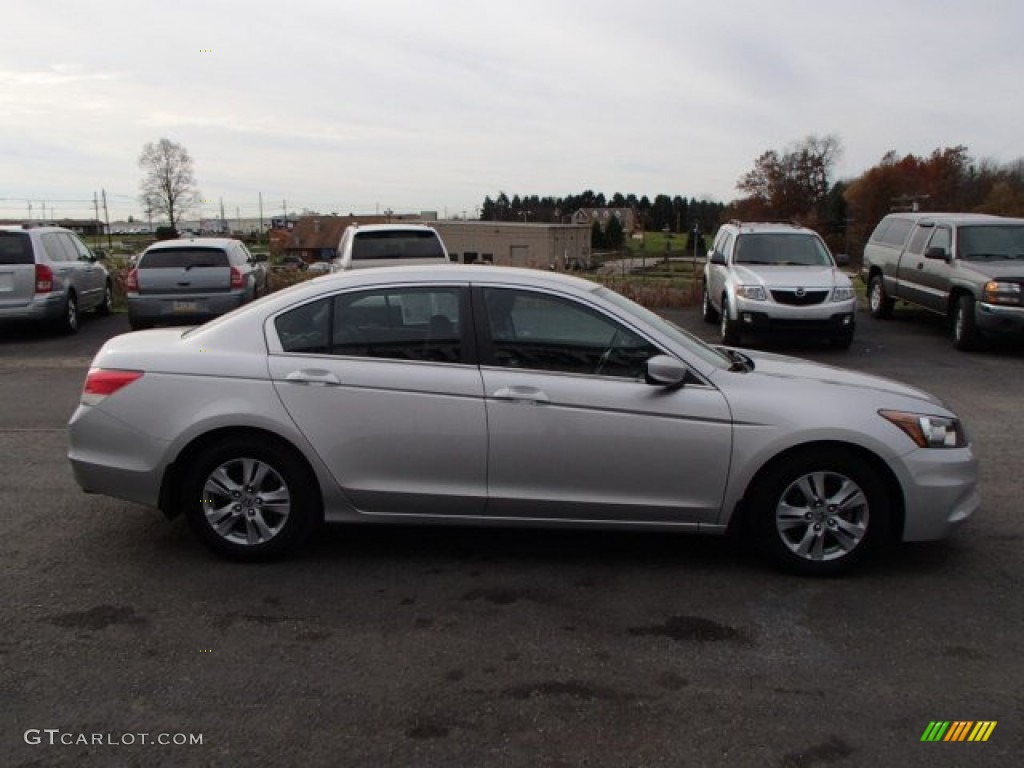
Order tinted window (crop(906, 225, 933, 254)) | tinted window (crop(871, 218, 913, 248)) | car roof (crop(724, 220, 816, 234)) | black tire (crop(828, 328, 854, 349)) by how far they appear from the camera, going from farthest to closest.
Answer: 1. tinted window (crop(871, 218, 913, 248))
2. tinted window (crop(906, 225, 933, 254))
3. car roof (crop(724, 220, 816, 234))
4. black tire (crop(828, 328, 854, 349))

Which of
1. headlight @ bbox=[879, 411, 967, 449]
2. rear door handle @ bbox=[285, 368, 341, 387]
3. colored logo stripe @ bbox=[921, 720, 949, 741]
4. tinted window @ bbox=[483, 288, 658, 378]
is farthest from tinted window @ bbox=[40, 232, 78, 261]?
colored logo stripe @ bbox=[921, 720, 949, 741]

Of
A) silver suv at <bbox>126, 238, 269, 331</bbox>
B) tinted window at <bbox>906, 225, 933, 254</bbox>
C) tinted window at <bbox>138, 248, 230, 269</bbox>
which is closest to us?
silver suv at <bbox>126, 238, 269, 331</bbox>

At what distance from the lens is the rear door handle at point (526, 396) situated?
4488mm

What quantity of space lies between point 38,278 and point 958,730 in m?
13.5

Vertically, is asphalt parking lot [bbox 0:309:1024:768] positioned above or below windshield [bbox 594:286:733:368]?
below

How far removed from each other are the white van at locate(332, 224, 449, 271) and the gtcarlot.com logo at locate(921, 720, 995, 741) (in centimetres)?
1067

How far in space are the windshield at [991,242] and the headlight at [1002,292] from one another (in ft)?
3.12

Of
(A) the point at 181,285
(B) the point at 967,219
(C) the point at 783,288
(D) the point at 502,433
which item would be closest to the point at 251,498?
(D) the point at 502,433

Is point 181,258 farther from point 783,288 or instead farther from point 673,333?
point 673,333

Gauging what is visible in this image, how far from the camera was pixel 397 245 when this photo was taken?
13.4 metres

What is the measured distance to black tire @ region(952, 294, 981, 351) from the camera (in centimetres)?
1230

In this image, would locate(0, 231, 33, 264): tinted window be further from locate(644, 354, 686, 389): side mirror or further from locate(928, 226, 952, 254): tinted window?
locate(928, 226, 952, 254): tinted window

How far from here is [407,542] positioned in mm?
5078

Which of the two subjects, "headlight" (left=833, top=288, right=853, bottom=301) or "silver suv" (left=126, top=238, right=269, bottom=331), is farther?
"silver suv" (left=126, top=238, right=269, bottom=331)
